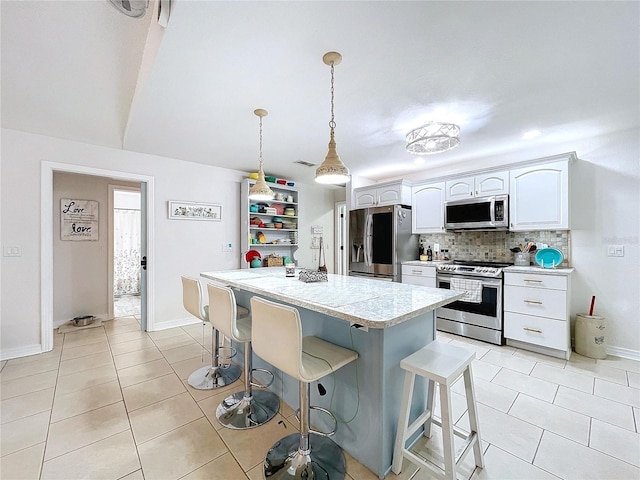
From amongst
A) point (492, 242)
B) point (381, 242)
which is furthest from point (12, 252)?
point (492, 242)

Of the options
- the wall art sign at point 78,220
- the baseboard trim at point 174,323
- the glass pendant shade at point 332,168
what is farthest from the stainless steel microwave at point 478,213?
the wall art sign at point 78,220

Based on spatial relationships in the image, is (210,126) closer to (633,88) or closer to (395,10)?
(395,10)

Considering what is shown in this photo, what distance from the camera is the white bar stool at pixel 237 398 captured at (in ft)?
5.88

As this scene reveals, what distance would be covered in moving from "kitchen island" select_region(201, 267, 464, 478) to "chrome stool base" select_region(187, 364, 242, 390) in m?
0.95

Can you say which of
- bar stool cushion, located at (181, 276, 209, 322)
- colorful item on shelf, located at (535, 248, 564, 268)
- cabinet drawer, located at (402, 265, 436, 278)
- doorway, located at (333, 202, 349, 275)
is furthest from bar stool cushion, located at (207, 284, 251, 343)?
doorway, located at (333, 202, 349, 275)

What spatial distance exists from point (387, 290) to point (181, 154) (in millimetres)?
3309

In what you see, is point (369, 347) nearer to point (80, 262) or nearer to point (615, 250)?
point (615, 250)

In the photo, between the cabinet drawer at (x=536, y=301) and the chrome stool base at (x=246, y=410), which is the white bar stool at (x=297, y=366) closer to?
the chrome stool base at (x=246, y=410)

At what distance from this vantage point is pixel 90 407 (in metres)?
1.98

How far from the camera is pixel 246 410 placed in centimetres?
189

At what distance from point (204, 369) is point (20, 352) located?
213 centimetres

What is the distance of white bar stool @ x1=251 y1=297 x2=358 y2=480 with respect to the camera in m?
1.26

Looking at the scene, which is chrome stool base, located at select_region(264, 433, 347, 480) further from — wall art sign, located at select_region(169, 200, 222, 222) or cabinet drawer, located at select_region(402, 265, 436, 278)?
wall art sign, located at select_region(169, 200, 222, 222)

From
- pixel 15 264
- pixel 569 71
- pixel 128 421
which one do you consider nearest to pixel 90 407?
pixel 128 421
